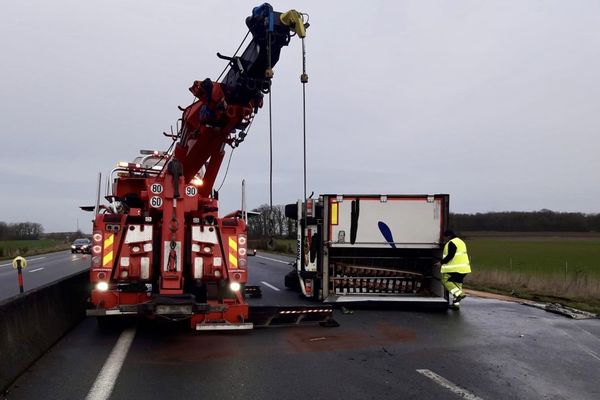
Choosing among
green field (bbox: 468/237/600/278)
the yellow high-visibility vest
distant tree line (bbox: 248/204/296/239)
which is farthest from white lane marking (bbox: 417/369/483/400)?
green field (bbox: 468/237/600/278)

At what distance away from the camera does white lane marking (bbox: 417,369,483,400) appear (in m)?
5.11

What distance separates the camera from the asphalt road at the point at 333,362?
5.28 meters

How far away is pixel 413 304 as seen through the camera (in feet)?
36.5

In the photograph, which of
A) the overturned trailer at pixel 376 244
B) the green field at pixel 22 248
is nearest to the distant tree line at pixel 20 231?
the green field at pixel 22 248

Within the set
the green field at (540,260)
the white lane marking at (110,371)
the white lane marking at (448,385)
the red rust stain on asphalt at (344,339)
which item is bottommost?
the green field at (540,260)

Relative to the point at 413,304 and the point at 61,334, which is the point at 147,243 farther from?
the point at 413,304

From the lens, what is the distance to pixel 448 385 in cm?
548

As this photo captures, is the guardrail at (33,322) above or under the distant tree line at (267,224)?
under

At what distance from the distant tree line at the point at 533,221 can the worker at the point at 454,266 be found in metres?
85.3

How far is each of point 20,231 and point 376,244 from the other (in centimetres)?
11039

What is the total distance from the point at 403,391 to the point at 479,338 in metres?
3.25

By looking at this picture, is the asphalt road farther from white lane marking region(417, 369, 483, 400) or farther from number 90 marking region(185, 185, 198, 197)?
number 90 marking region(185, 185, 198, 197)

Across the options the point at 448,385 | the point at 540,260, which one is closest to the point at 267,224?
the point at 448,385

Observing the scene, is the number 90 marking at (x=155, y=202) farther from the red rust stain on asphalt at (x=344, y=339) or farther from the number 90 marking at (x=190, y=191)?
the red rust stain on asphalt at (x=344, y=339)
